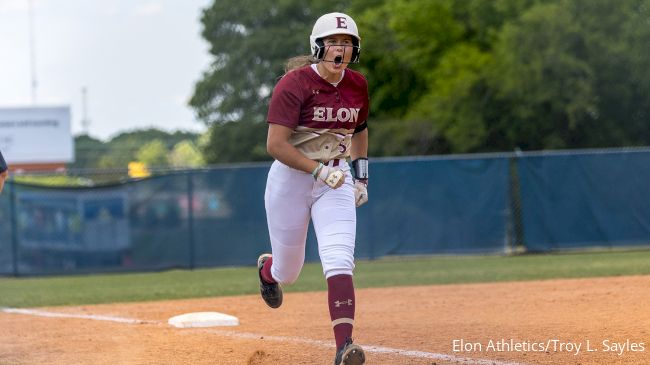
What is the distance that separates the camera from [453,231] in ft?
57.5

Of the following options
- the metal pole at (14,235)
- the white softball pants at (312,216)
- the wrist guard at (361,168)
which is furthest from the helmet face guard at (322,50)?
the metal pole at (14,235)

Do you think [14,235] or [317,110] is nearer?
[317,110]

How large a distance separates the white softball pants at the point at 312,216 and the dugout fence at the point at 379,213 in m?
10.9

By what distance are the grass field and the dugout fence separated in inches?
11.4

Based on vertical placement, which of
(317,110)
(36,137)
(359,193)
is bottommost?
(359,193)

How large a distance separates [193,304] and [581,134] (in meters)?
19.3

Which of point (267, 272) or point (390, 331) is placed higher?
point (267, 272)

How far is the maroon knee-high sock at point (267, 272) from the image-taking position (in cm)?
707

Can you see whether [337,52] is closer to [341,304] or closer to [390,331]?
[341,304]

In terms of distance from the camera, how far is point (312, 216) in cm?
618

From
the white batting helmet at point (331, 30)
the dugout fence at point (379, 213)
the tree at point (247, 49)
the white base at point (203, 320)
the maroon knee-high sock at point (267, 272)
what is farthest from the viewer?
the tree at point (247, 49)

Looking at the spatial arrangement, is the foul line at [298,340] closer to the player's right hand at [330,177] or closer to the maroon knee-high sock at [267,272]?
the maroon knee-high sock at [267,272]

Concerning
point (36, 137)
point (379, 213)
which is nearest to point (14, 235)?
point (379, 213)

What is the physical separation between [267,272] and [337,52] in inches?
73.4
